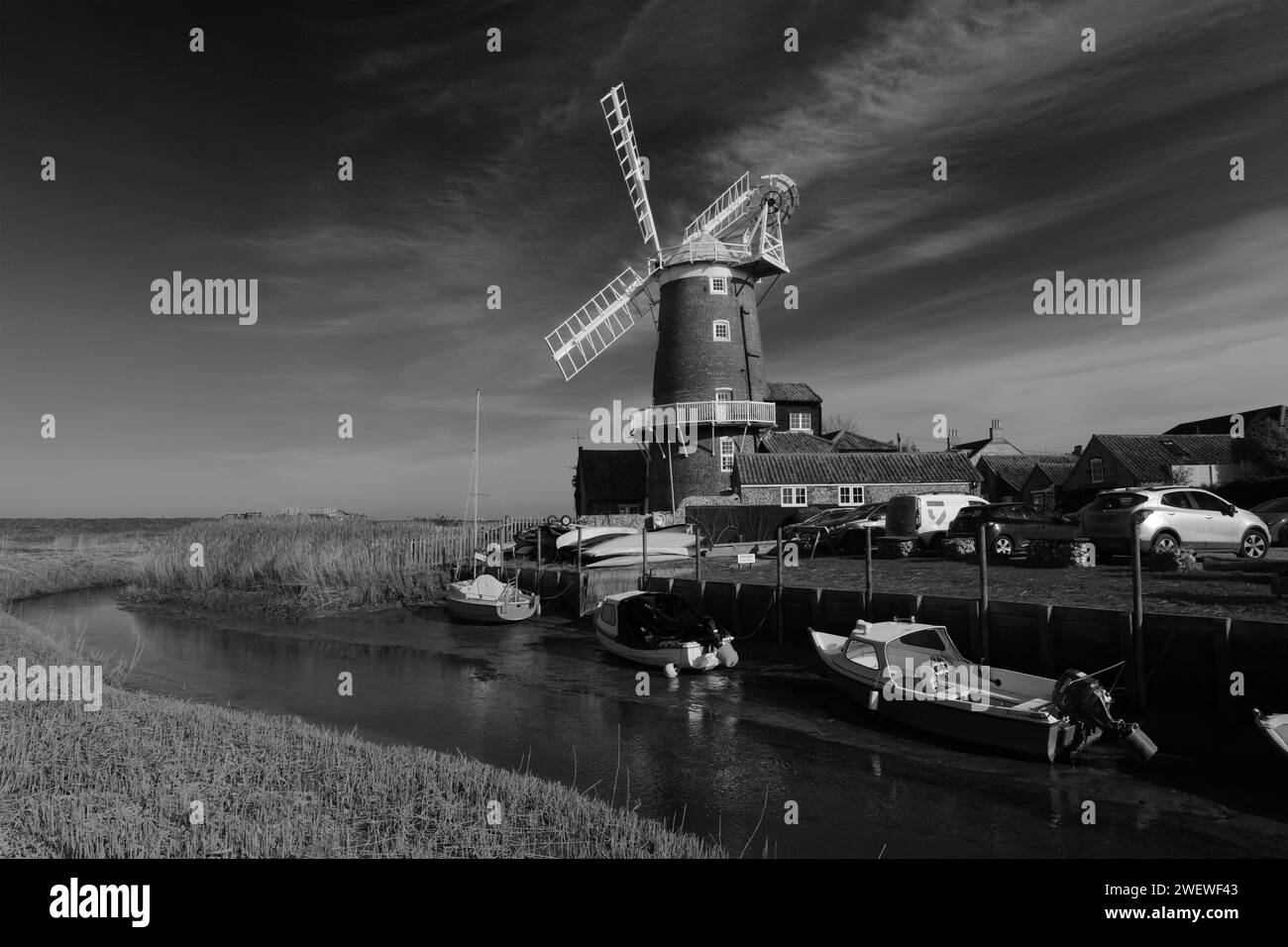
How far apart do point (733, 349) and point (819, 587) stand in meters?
23.7

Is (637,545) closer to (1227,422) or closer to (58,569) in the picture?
(58,569)

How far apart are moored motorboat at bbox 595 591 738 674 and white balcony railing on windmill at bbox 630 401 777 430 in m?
20.6

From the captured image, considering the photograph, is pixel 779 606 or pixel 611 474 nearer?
pixel 779 606

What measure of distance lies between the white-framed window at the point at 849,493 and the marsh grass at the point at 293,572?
72.1 feet

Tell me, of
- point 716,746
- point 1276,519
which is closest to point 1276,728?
point 716,746

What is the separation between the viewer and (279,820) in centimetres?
788

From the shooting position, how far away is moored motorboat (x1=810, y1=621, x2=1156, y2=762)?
1186cm

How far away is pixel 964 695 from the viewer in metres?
13.3

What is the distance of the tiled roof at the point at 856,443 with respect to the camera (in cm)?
5712

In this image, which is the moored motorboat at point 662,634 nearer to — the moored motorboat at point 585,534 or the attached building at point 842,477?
the moored motorboat at point 585,534

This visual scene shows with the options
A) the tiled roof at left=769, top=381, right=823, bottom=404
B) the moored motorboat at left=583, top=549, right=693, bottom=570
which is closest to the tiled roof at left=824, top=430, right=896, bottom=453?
the tiled roof at left=769, top=381, right=823, bottom=404

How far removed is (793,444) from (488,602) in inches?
1057

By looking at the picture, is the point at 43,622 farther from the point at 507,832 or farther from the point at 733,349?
the point at 733,349
